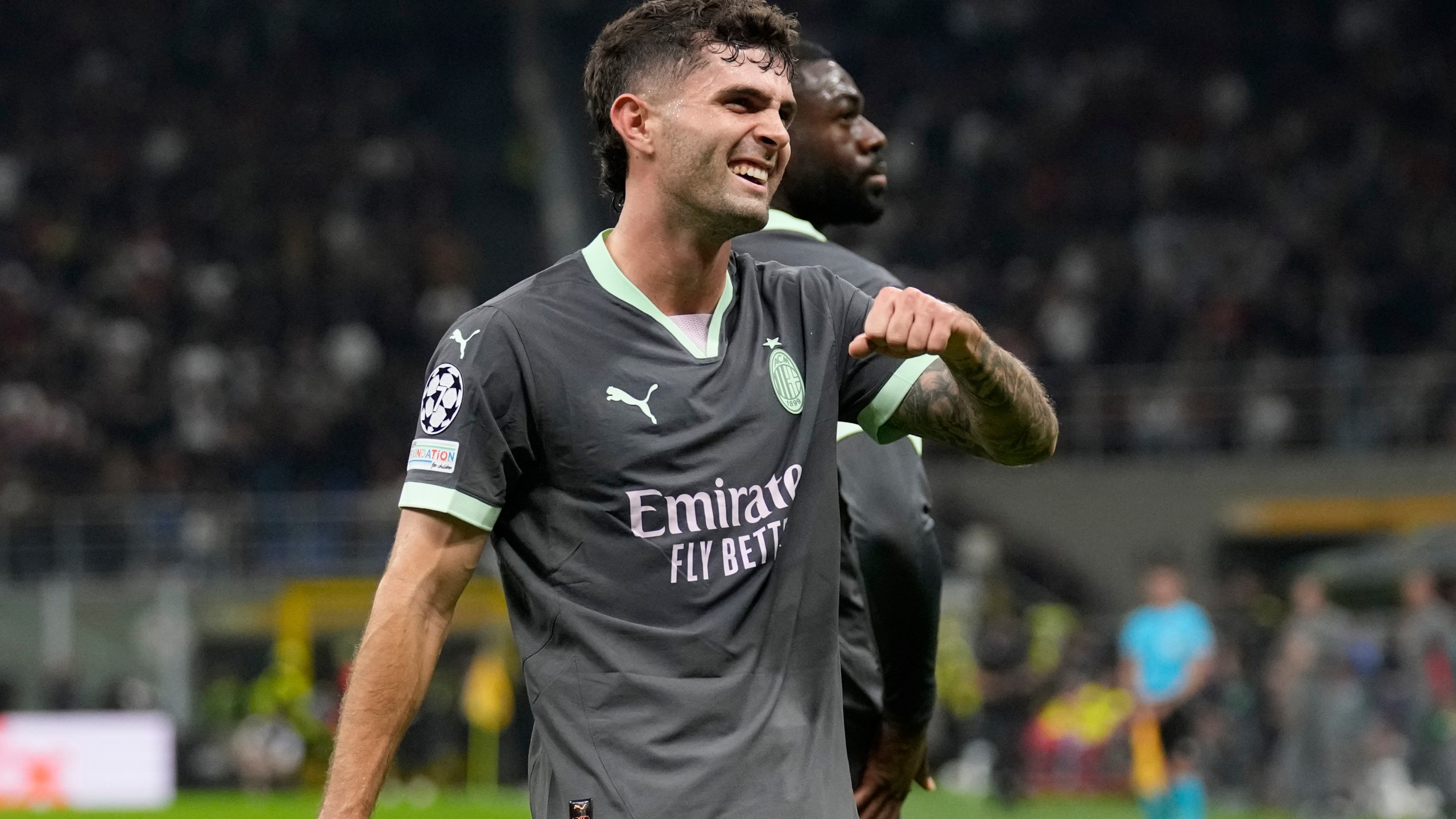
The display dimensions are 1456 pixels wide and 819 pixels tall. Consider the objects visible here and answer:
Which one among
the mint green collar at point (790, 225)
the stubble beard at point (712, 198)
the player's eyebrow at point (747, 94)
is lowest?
the stubble beard at point (712, 198)

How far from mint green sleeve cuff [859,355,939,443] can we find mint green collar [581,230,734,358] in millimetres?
310

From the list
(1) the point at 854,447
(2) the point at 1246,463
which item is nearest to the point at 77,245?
(2) the point at 1246,463

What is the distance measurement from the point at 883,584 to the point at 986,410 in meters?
1.27

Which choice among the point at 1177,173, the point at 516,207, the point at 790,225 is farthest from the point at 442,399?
the point at 516,207

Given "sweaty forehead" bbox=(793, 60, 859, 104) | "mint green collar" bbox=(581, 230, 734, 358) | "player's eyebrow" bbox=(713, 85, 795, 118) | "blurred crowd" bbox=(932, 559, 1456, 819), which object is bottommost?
"blurred crowd" bbox=(932, 559, 1456, 819)

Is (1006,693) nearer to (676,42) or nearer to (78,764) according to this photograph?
(78,764)

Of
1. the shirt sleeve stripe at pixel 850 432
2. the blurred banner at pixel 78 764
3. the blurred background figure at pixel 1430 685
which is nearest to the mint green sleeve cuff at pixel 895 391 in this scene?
the shirt sleeve stripe at pixel 850 432

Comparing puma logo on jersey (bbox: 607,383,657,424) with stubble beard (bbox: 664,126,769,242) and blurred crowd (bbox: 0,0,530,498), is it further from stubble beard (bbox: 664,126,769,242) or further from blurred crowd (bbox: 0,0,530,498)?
blurred crowd (bbox: 0,0,530,498)

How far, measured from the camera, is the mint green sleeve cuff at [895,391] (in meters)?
3.54

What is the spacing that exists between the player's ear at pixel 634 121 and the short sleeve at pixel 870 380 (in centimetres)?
45

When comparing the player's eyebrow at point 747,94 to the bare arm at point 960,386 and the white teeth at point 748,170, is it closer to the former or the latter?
the white teeth at point 748,170

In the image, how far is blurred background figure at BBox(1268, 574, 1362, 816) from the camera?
48.8ft

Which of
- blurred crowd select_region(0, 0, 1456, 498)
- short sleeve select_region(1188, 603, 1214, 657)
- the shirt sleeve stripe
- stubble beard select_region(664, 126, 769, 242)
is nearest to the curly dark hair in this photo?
stubble beard select_region(664, 126, 769, 242)

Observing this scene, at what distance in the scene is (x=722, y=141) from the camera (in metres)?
3.37
